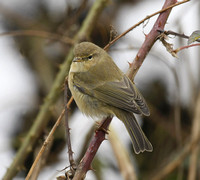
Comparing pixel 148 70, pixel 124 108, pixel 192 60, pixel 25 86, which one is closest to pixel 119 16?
pixel 148 70

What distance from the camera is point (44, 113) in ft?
9.93

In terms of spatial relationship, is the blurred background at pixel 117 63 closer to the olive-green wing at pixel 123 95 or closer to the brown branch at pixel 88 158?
the olive-green wing at pixel 123 95

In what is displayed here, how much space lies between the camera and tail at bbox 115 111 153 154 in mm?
2729

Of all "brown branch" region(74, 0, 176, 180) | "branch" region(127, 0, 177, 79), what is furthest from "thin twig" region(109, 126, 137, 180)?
"branch" region(127, 0, 177, 79)

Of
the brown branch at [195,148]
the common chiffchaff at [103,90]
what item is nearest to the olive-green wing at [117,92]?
the common chiffchaff at [103,90]

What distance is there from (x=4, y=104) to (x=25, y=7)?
1.88 m

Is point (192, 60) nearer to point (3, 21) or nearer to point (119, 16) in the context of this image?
point (119, 16)

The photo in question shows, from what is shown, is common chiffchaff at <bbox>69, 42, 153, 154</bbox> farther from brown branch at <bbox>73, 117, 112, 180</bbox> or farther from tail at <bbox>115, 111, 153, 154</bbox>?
brown branch at <bbox>73, 117, 112, 180</bbox>

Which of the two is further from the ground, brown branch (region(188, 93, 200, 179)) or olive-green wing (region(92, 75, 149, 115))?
olive-green wing (region(92, 75, 149, 115))

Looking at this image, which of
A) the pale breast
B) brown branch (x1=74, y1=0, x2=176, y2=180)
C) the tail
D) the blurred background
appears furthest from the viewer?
the blurred background

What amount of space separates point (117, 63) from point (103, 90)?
55.9 inches

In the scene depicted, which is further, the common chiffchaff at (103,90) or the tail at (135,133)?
the common chiffchaff at (103,90)

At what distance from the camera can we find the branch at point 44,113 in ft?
9.44

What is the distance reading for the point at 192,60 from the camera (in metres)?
4.33
